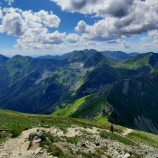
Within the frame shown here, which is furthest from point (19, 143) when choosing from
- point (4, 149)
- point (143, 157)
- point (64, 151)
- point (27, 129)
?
point (143, 157)

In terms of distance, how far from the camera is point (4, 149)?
35.9m

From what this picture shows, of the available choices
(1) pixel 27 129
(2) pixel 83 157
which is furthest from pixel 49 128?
(2) pixel 83 157

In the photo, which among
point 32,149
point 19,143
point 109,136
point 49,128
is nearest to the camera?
point 32,149

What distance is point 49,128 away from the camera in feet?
170

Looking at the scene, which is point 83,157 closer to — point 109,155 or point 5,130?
point 109,155

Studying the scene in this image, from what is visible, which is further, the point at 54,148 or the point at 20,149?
the point at 20,149

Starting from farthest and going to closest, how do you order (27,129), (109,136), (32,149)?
(109,136) → (27,129) → (32,149)

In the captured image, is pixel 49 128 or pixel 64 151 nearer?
pixel 64 151

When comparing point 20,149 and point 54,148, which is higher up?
point 54,148

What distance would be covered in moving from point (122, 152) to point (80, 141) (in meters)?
5.96

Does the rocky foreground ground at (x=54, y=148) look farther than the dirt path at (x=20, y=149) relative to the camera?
Yes

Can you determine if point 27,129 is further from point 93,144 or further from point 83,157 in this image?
point 83,157

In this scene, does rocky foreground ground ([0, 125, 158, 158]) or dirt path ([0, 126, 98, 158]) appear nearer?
dirt path ([0, 126, 98, 158])

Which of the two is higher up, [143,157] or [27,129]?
[27,129]
